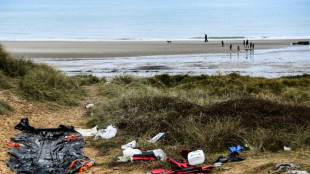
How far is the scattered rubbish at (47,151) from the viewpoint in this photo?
6734mm

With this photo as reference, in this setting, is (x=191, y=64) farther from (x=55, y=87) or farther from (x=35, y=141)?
(x=35, y=141)

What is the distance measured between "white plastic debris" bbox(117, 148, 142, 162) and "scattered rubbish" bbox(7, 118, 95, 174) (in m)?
0.50

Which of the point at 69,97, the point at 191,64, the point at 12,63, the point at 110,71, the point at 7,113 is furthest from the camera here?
the point at 191,64

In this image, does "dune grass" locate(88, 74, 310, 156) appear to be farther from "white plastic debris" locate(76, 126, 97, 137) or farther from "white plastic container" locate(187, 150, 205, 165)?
"white plastic container" locate(187, 150, 205, 165)

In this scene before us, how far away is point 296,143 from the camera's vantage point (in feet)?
23.1

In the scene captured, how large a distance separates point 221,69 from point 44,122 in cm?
1491

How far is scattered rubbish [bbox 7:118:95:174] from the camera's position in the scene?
22.1 feet

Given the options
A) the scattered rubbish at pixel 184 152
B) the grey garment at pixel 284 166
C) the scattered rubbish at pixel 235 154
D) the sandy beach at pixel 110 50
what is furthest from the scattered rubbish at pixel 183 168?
the sandy beach at pixel 110 50

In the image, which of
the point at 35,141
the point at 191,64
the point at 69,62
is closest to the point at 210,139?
the point at 35,141

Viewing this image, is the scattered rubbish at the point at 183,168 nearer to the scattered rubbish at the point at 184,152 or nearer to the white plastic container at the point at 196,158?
the white plastic container at the point at 196,158

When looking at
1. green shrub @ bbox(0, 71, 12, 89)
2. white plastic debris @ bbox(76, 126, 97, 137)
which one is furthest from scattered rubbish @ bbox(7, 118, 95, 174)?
green shrub @ bbox(0, 71, 12, 89)

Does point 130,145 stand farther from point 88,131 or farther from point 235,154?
point 235,154

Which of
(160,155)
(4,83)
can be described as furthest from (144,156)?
(4,83)

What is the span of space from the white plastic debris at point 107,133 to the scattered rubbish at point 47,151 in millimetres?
405
